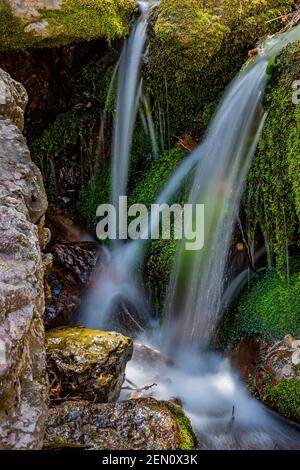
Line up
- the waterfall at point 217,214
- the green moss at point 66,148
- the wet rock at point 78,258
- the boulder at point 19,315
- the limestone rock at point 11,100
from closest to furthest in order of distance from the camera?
the boulder at point 19,315, the limestone rock at point 11,100, the waterfall at point 217,214, the wet rock at point 78,258, the green moss at point 66,148

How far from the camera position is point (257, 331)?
11.9 feet

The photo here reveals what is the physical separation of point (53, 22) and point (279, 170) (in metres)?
2.66

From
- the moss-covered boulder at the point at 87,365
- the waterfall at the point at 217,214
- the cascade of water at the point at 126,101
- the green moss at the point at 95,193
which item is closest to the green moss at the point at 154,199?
the waterfall at the point at 217,214

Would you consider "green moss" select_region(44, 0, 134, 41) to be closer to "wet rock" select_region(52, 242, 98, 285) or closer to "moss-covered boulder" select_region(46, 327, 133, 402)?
"wet rock" select_region(52, 242, 98, 285)

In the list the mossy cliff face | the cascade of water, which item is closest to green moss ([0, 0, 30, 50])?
the cascade of water

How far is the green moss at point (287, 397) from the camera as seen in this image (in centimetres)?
312

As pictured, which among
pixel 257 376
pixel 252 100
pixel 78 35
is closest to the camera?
pixel 257 376

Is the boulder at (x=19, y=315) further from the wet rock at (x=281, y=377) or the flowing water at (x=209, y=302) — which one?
the wet rock at (x=281, y=377)

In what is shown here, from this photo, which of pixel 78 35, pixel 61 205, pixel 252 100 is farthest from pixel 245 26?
pixel 61 205

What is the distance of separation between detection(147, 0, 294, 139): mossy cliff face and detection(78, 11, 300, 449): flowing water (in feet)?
1.52

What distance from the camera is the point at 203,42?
450 cm

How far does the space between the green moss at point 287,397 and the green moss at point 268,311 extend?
366mm
